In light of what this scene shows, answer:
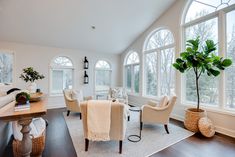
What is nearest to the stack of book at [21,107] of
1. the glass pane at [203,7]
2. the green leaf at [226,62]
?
the green leaf at [226,62]

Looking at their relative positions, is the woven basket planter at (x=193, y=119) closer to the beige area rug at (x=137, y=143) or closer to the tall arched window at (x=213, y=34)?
the beige area rug at (x=137, y=143)

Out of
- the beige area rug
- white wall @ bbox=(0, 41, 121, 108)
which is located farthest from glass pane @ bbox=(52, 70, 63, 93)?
the beige area rug

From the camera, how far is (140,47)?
571cm

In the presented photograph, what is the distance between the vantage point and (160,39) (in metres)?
4.87

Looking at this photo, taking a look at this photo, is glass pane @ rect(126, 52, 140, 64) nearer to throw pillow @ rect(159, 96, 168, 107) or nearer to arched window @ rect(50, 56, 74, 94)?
arched window @ rect(50, 56, 74, 94)

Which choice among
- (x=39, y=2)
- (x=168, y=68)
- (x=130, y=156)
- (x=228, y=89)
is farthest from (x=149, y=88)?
(x=39, y=2)

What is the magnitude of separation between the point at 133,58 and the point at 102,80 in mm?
1928

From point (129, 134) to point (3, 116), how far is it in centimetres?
234

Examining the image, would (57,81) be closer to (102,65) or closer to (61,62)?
(61,62)

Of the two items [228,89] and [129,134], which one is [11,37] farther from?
[228,89]

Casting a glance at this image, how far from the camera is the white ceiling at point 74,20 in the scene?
12.3 feet

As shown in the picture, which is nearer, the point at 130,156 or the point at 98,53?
the point at 130,156

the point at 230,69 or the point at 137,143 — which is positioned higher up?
the point at 230,69

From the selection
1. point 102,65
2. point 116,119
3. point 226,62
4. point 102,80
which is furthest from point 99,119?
point 102,65
